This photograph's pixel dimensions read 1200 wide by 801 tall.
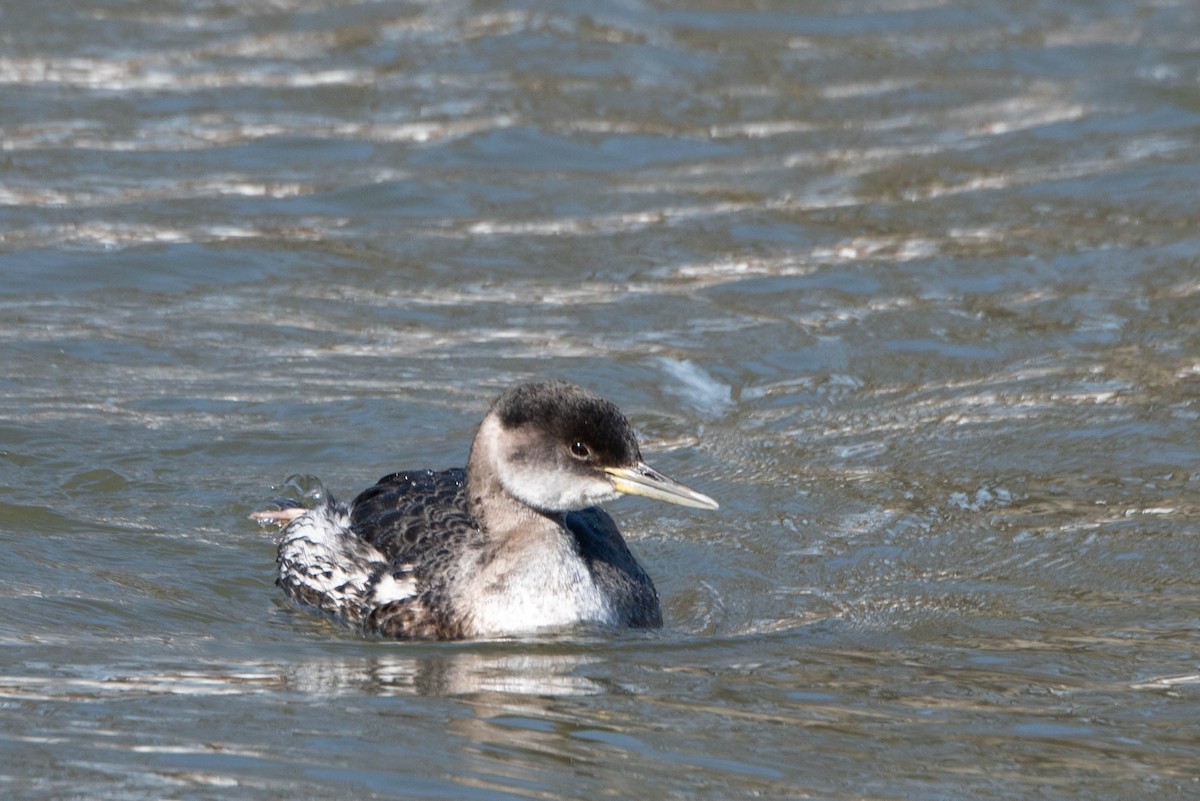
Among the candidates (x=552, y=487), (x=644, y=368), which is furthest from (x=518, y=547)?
(x=644, y=368)

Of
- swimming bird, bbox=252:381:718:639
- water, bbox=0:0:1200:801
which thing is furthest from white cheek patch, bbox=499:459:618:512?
water, bbox=0:0:1200:801

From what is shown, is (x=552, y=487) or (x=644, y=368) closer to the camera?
(x=552, y=487)

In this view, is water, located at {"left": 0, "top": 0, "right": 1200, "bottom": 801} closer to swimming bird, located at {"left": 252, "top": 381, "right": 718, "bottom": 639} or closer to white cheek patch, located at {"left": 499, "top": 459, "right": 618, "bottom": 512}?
swimming bird, located at {"left": 252, "top": 381, "right": 718, "bottom": 639}

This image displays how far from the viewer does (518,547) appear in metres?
9.03

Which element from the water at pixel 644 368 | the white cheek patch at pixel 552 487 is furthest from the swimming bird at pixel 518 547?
the water at pixel 644 368

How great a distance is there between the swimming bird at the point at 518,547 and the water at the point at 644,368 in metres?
0.19

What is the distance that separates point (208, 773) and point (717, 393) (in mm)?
6568

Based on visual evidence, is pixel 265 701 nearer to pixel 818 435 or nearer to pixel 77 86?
pixel 818 435

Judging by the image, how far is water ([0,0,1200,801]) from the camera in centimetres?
754

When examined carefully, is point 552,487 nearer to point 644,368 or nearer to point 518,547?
point 518,547

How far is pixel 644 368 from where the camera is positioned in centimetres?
1323

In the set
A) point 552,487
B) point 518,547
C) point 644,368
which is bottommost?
point 518,547

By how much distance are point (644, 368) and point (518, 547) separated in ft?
14.2

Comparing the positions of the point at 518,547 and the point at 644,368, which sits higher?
the point at 644,368
